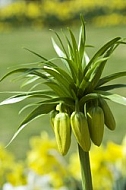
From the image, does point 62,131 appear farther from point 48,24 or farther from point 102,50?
point 48,24

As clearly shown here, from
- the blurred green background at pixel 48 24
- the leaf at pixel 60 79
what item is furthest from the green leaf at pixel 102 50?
the blurred green background at pixel 48 24

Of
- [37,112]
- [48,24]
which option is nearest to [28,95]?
[37,112]

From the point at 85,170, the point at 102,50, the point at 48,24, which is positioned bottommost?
the point at 85,170

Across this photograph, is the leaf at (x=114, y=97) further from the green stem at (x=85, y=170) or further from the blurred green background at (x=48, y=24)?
the blurred green background at (x=48, y=24)

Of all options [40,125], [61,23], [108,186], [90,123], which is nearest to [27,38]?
[61,23]

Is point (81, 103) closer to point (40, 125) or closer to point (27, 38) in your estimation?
point (40, 125)

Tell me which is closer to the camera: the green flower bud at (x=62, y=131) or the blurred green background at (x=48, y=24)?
the green flower bud at (x=62, y=131)

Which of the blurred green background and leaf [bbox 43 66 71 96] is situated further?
the blurred green background

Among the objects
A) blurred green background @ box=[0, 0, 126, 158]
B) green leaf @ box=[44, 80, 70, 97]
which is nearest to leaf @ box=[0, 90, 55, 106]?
green leaf @ box=[44, 80, 70, 97]

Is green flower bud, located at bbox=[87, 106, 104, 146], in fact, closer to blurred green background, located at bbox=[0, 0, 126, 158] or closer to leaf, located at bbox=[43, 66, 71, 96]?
leaf, located at bbox=[43, 66, 71, 96]

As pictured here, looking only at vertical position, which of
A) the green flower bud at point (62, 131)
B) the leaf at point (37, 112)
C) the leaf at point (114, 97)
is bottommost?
the green flower bud at point (62, 131)

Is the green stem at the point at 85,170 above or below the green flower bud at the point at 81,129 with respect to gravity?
below
